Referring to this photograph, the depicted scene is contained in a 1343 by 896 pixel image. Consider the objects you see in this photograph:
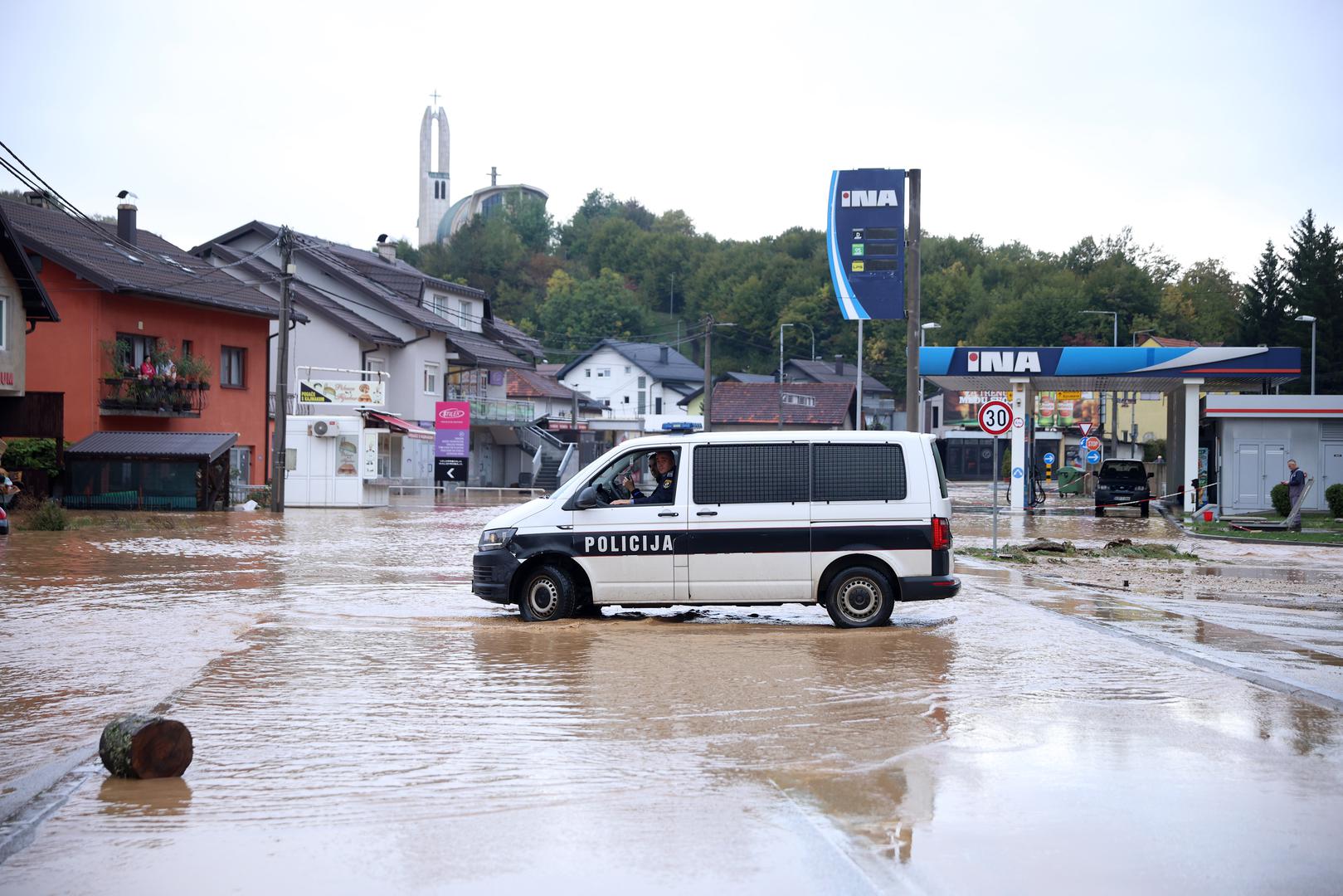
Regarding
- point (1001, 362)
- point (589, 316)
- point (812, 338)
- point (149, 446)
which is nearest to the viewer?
point (149, 446)

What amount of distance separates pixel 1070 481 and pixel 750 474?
41356 millimetres

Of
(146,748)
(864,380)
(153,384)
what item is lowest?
(146,748)

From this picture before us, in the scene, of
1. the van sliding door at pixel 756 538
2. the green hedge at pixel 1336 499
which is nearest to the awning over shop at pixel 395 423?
the green hedge at pixel 1336 499

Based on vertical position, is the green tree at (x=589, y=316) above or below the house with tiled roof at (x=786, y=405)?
above

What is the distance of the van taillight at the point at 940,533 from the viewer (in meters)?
12.7

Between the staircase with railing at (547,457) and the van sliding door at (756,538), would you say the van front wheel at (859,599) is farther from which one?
the staircase with railing at (547,457)

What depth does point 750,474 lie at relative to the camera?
12867 millimetres

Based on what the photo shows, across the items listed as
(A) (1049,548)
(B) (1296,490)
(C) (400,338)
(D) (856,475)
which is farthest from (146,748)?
(C) (400,338)

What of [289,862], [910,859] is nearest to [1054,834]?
[910,859]

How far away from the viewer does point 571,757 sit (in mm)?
7234

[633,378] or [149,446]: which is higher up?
[633,378]

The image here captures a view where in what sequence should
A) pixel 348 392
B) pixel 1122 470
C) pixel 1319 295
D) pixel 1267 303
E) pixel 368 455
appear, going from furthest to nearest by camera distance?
pixel 1267 303
pixel 1319 295
pixel 348 392
pixel 368 455
pixel 1122 470

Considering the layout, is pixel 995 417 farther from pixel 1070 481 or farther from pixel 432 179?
pixel 432 179

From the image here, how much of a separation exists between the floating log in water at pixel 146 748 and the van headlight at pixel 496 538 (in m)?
6.16
